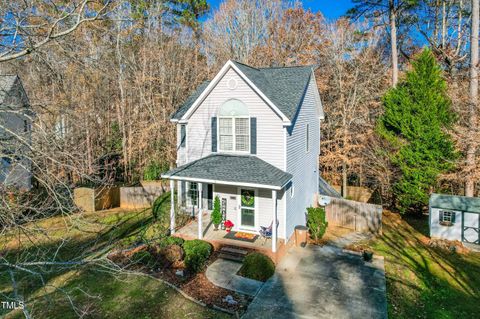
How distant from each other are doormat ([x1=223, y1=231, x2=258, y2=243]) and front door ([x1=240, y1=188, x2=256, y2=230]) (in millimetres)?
413

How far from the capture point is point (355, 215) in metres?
17.7

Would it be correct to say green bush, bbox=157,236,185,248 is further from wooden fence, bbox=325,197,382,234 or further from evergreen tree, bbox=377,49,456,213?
evergreen tree, bbox=377,49,456,213

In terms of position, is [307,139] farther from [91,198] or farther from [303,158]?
[91,198]

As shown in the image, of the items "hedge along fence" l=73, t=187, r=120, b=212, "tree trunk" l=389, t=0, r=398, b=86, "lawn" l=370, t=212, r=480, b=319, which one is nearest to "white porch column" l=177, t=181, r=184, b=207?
"hedge along fence" l=73, t=187, r=120, b=212

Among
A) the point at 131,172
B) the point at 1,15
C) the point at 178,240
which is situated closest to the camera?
the point at 1,15

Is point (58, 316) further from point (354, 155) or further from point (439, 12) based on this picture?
point (439, 12)

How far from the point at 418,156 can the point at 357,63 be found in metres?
8.66

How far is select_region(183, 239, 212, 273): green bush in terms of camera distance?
40.1 feet

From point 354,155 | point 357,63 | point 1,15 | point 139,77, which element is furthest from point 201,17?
point 1,15

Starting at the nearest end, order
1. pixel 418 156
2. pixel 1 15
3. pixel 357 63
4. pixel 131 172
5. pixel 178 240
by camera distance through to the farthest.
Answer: pixel 1 15 → pixel 178 240 → pixel 418 156 → pixel 357 63 → pixel 131 172

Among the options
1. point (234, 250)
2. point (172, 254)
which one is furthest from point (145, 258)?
point (234, 250)

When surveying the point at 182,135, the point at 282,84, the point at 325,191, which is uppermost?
the point at 282,84

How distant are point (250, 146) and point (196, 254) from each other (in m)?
5.28

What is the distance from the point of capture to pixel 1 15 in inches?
221
